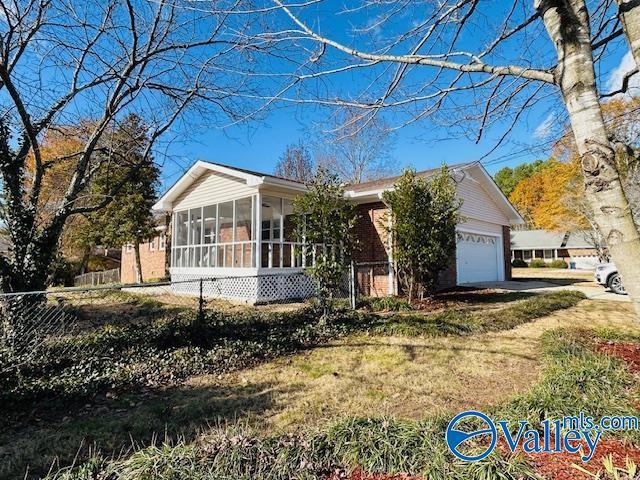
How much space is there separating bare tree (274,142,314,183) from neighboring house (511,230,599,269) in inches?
1094

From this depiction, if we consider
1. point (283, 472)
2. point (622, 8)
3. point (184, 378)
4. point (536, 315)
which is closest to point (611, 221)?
point (622, 8)

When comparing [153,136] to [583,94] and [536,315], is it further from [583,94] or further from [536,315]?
[536,315]

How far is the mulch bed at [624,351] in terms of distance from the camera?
4432mm

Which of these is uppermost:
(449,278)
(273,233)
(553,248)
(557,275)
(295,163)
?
(295,163)

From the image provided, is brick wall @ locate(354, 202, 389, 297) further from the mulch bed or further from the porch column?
the mulch bed

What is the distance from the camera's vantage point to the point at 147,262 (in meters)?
22.8

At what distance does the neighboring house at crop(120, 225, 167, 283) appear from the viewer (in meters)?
21.4

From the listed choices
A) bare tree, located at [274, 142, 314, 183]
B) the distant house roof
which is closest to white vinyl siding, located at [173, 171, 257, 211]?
bare tree, located at [274, 142, 314, 183]

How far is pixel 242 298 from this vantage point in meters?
11.3

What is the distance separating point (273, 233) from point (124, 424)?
11.3 m

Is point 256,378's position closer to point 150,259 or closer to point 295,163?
point 150,259

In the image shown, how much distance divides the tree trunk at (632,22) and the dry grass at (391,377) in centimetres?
313

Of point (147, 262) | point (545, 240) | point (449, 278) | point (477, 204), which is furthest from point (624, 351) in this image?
point (545, 240)

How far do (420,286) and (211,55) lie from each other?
752 centimetres
